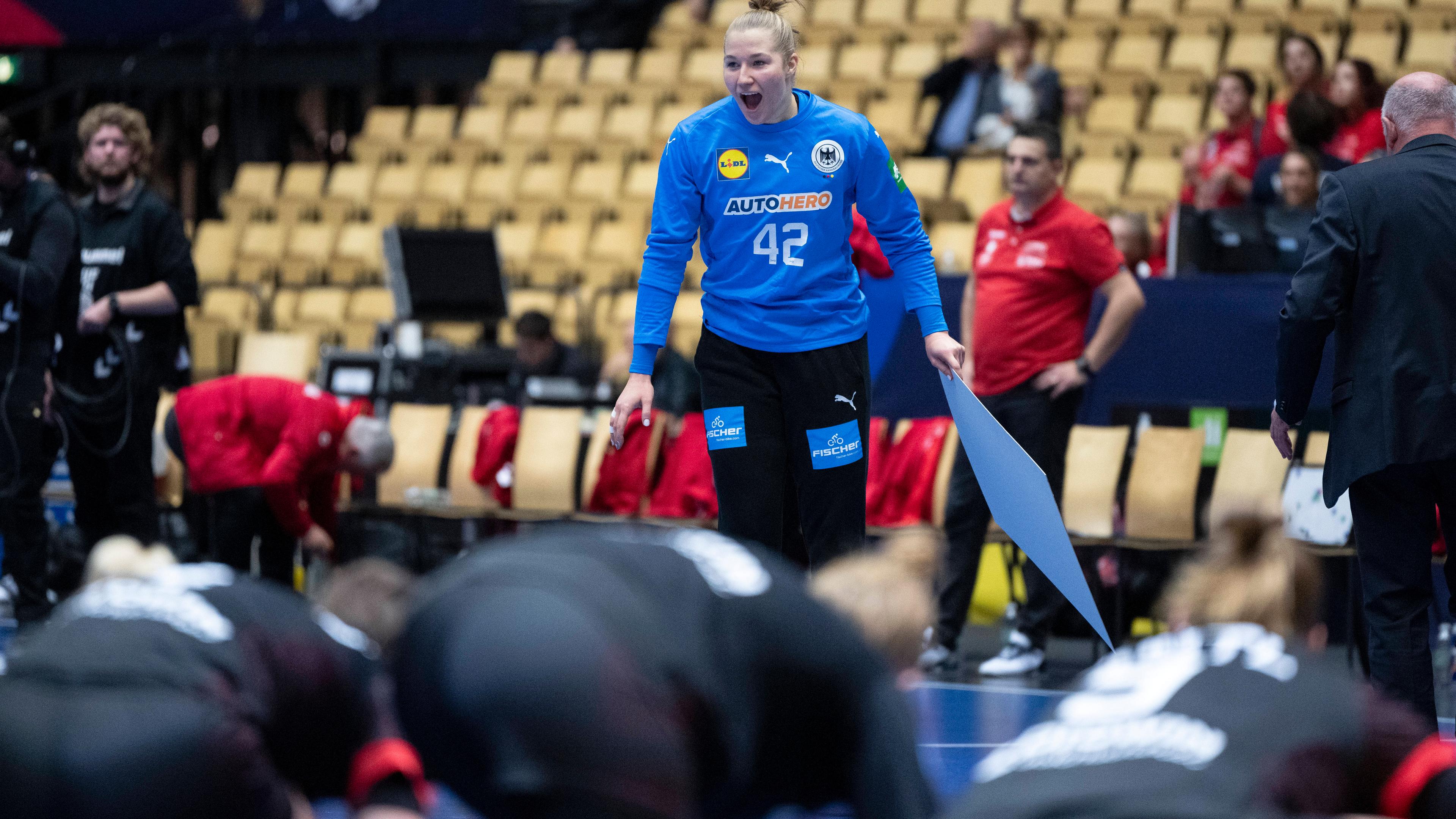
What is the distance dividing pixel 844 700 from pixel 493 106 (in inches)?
479

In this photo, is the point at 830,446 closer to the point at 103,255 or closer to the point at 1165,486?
the point at 1165,486

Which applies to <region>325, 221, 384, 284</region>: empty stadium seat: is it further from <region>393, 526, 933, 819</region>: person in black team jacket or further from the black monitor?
<region>393, 526, 933, 819</region>: person in black team jacket

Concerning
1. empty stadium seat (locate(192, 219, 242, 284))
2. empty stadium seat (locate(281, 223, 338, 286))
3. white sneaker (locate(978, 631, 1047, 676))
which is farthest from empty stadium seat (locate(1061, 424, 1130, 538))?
empty stadium seat (locate(192, 219, 242, 284))

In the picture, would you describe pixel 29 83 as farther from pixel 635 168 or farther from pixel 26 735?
pixel 26 735

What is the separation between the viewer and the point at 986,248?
20.9 ft

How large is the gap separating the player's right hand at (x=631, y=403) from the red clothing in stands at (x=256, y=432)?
259cm

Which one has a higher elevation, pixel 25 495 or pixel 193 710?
pixel 193 710

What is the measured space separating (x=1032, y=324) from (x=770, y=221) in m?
2.29

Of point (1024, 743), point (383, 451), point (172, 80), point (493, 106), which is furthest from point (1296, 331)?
point (172, 80)

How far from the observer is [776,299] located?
417 cm

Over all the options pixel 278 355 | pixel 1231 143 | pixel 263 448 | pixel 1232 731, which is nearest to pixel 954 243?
pixel 1231 143

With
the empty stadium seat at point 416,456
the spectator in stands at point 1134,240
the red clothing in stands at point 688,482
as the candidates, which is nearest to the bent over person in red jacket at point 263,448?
the red clothing in stands at point 688,482

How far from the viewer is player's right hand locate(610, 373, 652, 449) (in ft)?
13.4

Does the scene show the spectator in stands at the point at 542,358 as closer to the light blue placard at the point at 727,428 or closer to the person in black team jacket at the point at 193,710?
the light blue placard at the point at 727,428
